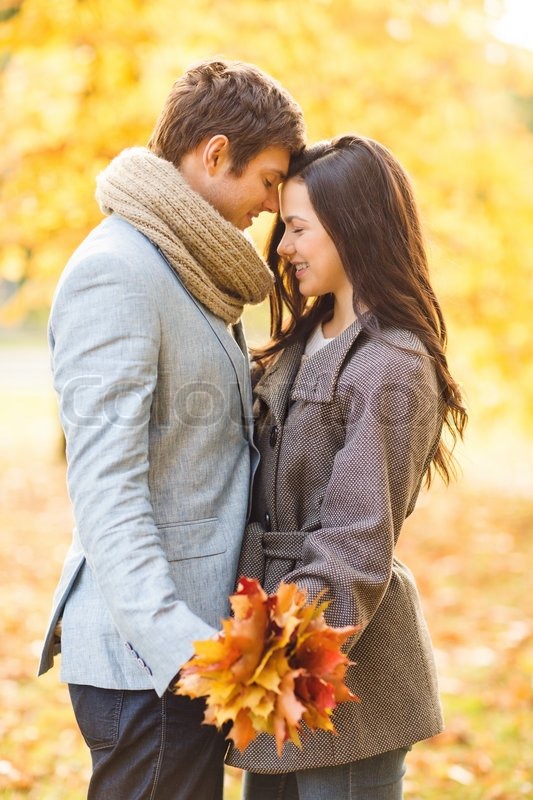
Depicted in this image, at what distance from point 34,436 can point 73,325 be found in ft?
39.7

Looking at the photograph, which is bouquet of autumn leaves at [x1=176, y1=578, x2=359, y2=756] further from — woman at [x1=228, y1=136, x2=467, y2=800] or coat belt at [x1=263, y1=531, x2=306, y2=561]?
coat belt at [x1=263, y1=531, x2=306, y2=561]

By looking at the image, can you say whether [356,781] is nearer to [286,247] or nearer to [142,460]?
[142,460]

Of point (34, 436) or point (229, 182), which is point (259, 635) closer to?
point (229, 182)


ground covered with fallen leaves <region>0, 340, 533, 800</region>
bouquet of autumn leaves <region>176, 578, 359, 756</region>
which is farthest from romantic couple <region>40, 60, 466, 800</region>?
ground covered with fallen leaves <region>0, 340, 533, 800</region>

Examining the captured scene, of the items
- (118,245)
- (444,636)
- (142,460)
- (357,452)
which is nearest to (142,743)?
(142,460)

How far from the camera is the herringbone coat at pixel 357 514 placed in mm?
1818

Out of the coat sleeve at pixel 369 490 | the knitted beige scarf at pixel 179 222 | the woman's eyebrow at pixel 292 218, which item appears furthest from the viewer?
the woman's eyebrow at pixel 292 218

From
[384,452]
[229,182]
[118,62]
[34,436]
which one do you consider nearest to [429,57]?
[118,62]

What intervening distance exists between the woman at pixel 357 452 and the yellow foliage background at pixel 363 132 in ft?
6.81

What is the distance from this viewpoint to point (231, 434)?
2.07m

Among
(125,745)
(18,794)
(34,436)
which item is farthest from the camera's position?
(34,436)

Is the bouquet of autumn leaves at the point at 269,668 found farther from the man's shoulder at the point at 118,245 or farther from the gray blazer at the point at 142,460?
the man's shoulder at the point at 118,245

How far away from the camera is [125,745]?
1.84 meters

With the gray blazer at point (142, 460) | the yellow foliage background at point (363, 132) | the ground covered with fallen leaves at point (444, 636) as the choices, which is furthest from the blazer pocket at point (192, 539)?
the yellow foliage background at point (363, 132)
